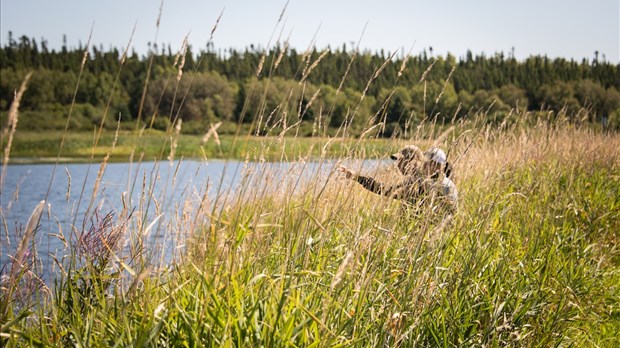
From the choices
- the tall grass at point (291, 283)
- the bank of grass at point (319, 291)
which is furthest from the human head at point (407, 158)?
the tall grass at point (291, 283)

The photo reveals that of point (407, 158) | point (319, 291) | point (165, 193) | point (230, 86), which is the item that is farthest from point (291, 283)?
point (230, 86)

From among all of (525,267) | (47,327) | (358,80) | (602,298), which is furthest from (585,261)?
(358,80)

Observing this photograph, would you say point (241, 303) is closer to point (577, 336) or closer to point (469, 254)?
point (469, 254)

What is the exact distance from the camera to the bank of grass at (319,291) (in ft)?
6.27

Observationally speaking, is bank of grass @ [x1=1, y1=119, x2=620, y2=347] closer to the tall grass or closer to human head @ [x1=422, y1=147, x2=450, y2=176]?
the tall grass

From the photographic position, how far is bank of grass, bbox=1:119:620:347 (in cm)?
191

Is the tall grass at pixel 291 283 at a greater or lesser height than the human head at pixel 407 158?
lesser

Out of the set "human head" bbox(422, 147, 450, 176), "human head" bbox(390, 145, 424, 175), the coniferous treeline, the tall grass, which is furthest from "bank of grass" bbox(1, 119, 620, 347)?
the coniferous treeline

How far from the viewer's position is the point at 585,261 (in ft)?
12.9

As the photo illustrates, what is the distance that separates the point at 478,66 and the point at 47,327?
4753 inches

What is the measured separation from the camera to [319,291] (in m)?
2.37

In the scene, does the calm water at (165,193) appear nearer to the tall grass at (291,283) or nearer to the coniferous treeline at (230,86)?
the tall grass at (291,283)

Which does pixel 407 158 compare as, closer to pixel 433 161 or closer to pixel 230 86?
pixel 433 161

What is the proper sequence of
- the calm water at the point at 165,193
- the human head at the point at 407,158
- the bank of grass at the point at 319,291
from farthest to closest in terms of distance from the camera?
the human head at the point at 407,158 → the calm water at the point at 165,193 → the bank of grass at the point at 319,291
